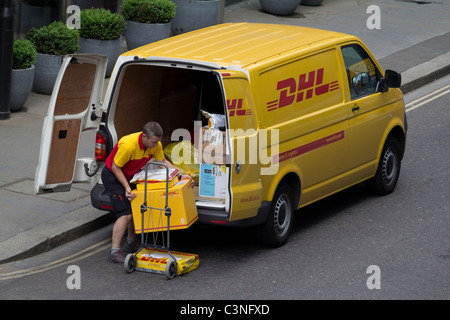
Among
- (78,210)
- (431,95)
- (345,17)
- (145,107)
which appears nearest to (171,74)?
(145,107)

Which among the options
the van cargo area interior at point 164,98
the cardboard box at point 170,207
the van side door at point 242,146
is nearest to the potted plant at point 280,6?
the van cargo area interior at point 164,98

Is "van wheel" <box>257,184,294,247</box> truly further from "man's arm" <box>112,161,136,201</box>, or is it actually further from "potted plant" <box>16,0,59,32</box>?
"potted plant" <box>16,0,59,32</box>

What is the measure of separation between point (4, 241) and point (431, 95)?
9531mm

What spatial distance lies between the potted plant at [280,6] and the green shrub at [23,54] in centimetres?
795

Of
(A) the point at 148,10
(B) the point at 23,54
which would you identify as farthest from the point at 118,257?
(A) the point at 148,10

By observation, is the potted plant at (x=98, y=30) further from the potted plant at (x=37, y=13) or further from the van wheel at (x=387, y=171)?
the van wheel at (x=387, y=171)

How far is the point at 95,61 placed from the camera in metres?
9.34

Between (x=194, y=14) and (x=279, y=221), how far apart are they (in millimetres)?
9406

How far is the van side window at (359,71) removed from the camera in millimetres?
10125

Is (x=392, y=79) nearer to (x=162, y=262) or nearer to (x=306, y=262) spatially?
(x=306, y=262)

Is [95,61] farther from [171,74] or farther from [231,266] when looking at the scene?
[231,266]

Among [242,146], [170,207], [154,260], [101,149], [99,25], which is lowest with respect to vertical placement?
[154,260]

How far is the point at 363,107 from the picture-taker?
33.6ft

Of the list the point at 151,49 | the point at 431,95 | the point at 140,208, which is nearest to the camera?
the point at 140,208
